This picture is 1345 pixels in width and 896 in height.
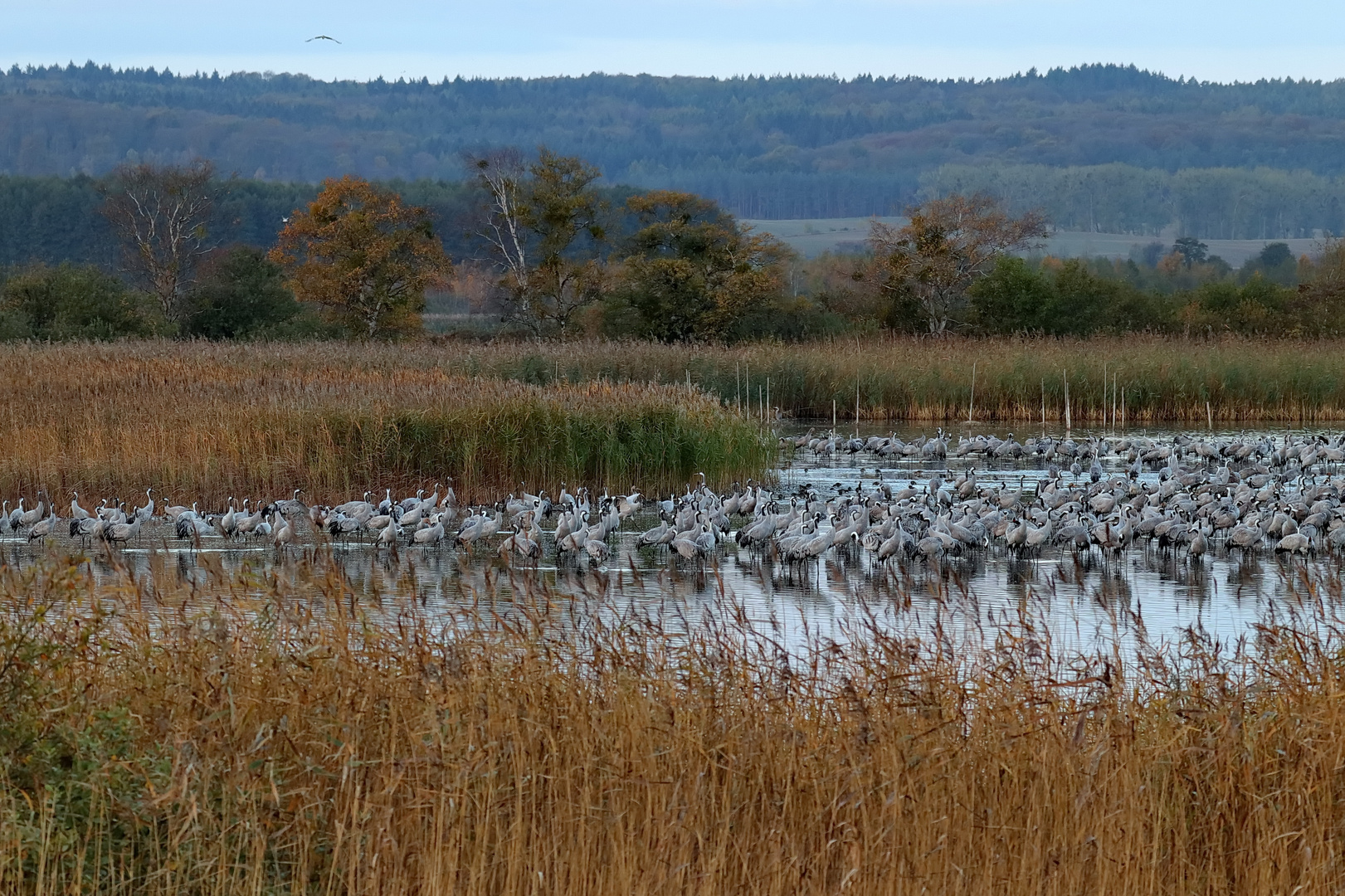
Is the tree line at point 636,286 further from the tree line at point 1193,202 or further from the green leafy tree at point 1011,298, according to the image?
the tree line at point 1193,202

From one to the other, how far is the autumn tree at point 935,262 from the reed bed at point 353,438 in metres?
25.9

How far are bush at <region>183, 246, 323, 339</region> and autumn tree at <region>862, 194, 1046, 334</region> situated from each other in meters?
15.8

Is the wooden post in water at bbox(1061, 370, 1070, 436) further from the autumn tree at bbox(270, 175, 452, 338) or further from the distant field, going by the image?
the distant field

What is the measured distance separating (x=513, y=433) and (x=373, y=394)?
80.1 inches

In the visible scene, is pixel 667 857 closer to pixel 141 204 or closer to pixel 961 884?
pixel 961 884

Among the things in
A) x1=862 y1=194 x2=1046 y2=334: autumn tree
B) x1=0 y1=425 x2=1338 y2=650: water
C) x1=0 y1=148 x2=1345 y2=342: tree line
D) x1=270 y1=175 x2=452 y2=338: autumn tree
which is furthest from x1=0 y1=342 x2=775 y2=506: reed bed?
x1=862 y1=194 x2=1046 y2=334: autumn tree

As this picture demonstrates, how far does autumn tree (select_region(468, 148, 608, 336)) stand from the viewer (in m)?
46.8

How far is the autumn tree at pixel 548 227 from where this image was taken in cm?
4678

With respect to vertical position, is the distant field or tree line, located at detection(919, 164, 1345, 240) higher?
tree line, located at detection(919, 164, 1345, 240)

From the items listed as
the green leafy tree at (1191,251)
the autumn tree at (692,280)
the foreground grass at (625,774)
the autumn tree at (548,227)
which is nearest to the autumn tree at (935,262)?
the autumn tree at (692,280)

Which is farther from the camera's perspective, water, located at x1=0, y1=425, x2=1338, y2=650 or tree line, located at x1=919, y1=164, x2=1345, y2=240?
tree line, located at x1=919, y1=164, x2=1345, y2=240

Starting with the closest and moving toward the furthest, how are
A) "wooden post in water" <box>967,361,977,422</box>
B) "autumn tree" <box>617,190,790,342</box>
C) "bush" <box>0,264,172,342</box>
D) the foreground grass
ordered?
1. the foreground grass
2. "wooden post in water" <box>967,361,977,422</box>
3. "bush" <box>0,264,172,342</box>
4. "autumn tree" <box>617,190,790,342</box>

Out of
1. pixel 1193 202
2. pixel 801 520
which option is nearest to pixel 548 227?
pixel 801 520

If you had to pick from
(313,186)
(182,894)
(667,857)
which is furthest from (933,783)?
(313,186)
